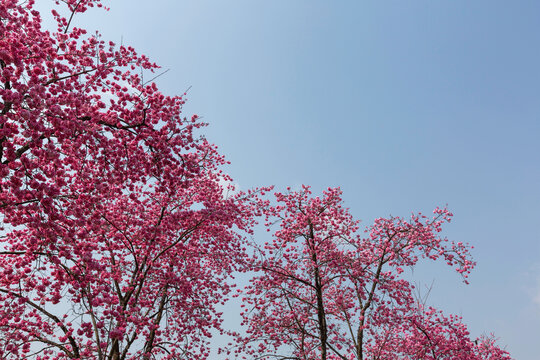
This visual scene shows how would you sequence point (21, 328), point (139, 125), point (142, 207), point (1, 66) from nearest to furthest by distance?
point (1, 66), point (139, 125), point (21, 328), point (142, 207)

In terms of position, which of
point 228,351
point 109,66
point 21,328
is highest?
point 109,66

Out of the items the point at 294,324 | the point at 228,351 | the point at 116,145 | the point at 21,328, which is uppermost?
the point at 116,145

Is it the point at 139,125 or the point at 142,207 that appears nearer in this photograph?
the point at 139,125

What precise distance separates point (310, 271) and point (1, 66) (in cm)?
1154

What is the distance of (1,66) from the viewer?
7.63 metres

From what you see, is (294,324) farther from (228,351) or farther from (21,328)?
(21,328)

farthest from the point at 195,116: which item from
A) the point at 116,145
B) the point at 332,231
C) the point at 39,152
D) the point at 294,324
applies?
the point at 294,324

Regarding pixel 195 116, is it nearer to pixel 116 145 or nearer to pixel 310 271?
pixel 116 145

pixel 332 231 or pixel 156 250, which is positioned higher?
pixel 332 231

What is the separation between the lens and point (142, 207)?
13609 mm

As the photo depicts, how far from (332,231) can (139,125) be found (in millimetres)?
9703

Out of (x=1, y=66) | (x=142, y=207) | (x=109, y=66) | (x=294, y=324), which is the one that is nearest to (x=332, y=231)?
(x=294, y=324)

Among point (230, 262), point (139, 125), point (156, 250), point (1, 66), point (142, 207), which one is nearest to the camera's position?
point (1, 66)

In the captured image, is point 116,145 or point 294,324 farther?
point 294,324
